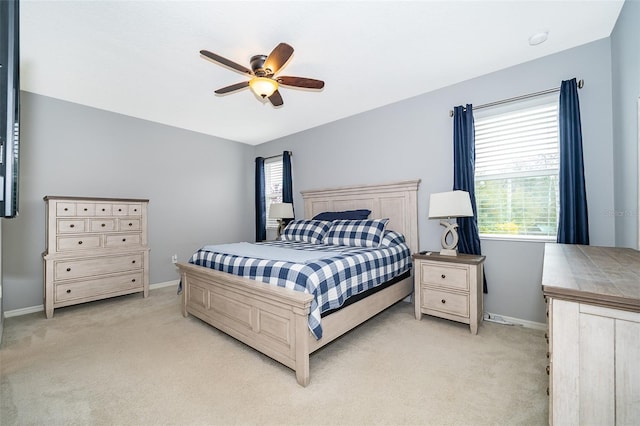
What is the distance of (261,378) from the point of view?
6.31 feet

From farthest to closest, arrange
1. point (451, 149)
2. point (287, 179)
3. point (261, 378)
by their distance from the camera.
→ point (287, 179), point (451, 149), point (261, 378)

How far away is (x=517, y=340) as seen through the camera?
2426 mm

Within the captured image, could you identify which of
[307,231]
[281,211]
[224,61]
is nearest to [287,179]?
[281,211]

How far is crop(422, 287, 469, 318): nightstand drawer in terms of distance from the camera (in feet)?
8.56

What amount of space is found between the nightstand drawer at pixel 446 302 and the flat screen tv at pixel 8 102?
2993mm

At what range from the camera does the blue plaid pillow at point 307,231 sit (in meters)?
3.65

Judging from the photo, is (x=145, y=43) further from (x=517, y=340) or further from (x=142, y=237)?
(x=517, y=340)

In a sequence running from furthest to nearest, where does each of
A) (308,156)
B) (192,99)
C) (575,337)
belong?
(308,156)
(192,99)
(575,337)

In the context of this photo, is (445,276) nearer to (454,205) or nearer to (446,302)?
(446,302)

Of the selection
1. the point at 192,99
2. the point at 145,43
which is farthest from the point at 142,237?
the point at 145,43

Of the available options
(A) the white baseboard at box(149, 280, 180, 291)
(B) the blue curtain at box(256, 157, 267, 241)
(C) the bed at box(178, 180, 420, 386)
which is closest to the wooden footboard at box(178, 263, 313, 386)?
(C) the bed at box(178, 180, 420, 386)

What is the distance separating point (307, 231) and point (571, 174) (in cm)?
278

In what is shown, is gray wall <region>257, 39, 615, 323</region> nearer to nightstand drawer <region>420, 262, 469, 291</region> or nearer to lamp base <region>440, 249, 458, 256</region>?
lamp base <region>440, 249, 458, 256</region>

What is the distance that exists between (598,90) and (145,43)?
390cm
